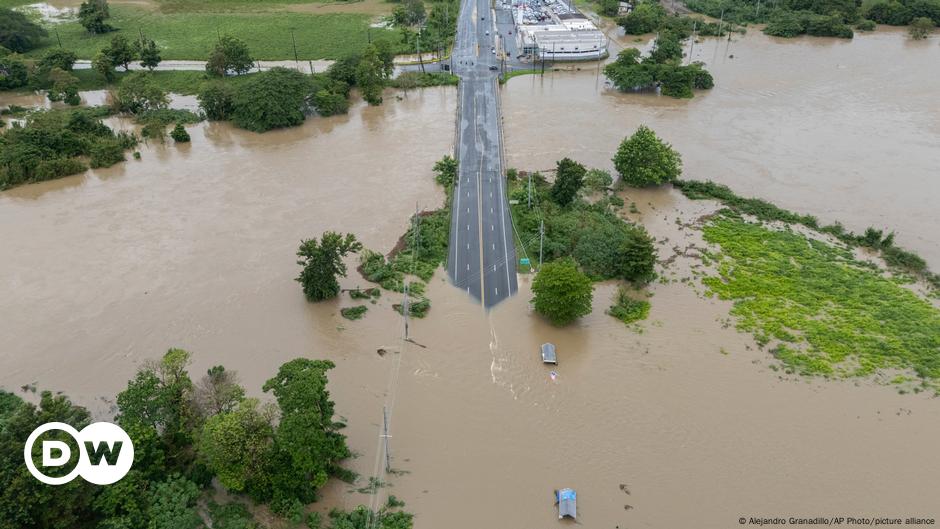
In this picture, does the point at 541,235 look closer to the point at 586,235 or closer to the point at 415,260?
the point at 586,235

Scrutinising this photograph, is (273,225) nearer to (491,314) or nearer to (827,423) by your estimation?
(491,314)

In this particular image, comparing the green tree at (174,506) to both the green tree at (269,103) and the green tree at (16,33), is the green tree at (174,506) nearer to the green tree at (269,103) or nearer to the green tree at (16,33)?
the green tree at (269,103)

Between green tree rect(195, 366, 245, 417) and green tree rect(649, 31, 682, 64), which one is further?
green tree rect(649, 31, 682, 64)

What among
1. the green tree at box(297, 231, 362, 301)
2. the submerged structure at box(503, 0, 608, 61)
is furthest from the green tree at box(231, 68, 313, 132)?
the submerged structure at box(503, 0, 608, 61)

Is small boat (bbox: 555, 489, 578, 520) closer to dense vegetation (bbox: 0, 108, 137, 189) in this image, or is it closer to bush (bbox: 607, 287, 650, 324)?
bush (bbox: 607, 287, 650, 324)

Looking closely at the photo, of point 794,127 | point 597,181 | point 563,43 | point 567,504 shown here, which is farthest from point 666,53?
point 567,504

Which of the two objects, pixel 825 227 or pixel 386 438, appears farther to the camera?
pixel 825 227
